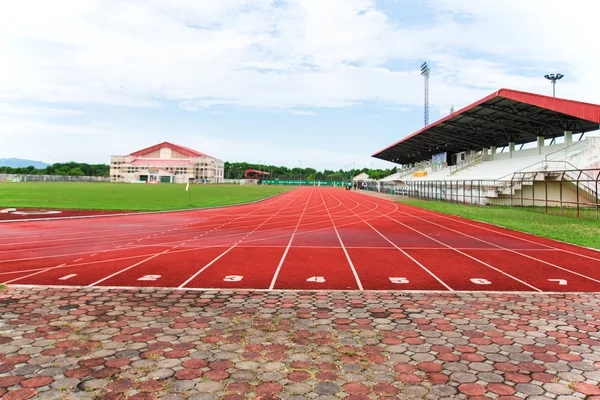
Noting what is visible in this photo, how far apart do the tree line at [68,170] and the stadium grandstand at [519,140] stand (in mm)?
147682

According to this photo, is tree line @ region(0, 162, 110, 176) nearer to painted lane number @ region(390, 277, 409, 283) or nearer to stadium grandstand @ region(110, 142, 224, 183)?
stadium grandstand @ region(110, 142, 224, 183)

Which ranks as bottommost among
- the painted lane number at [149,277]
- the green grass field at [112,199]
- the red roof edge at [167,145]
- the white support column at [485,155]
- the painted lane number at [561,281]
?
the painted lane number at [561,281]

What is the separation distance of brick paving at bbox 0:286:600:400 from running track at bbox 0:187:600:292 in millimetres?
1057

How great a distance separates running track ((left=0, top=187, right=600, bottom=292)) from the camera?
8352 mm

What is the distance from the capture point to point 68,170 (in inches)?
6555

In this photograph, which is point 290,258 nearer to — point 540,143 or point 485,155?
point 540,143

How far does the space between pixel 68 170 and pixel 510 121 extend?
16960 cm

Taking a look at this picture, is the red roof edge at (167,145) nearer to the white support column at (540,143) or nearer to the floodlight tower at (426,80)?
the floodlight tower at (426,80)

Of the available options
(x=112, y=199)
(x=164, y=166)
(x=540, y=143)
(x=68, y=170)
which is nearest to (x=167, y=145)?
(x=164, y=166)

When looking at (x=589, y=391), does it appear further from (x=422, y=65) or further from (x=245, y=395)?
(x=422, y=65)

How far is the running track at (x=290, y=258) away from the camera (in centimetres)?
835

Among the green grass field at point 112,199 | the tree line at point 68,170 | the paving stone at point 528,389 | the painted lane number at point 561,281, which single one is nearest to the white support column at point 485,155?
the green grass field at point 112,199

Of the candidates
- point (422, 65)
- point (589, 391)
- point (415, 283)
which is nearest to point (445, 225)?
point (415, 283)

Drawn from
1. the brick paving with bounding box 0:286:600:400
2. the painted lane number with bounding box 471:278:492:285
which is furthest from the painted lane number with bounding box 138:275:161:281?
the painted lane number with bounding box 471:278:492:285
